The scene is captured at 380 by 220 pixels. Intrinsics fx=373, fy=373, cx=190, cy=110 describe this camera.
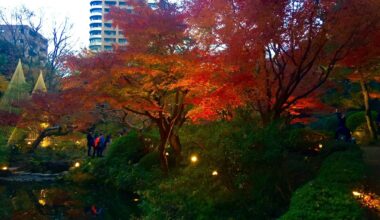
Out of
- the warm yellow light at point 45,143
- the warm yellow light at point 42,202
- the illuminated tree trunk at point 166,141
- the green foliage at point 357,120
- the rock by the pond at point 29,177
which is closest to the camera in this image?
Result: the warm yellow light at point 42,202

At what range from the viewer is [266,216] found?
837 cm

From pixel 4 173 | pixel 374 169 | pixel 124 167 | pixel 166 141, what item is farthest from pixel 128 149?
pixel 374 169

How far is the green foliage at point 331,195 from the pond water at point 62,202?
6935 mm

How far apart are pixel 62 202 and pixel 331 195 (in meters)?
10.8

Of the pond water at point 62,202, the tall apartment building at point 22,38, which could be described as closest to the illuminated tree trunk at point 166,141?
the pond water at point 62,202

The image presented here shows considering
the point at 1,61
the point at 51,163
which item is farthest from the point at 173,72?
the point at 1,61

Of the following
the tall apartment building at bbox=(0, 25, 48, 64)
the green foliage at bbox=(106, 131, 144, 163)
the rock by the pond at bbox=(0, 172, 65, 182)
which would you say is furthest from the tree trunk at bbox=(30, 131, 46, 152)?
the tall apartment building at bbox=(0, 25, 48, 64)

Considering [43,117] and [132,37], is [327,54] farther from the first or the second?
[43,117]

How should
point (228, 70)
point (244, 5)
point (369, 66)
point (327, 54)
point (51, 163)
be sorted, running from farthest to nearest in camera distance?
point (51, 163)
point (369, 66)
point (327, 54)
point (228, 70)
point (244, 5)

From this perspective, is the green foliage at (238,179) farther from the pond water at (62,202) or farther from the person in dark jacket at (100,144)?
the person in dark jacket at (100,144)

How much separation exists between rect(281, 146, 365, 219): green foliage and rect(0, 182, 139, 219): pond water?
6.93 metres

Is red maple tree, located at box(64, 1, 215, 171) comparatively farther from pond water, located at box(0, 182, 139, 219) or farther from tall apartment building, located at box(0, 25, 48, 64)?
tall apartment building, located at box(0, 25, 48, 64)

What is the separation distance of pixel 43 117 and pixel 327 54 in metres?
18.0

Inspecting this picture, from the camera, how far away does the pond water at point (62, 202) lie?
12.4 meters
